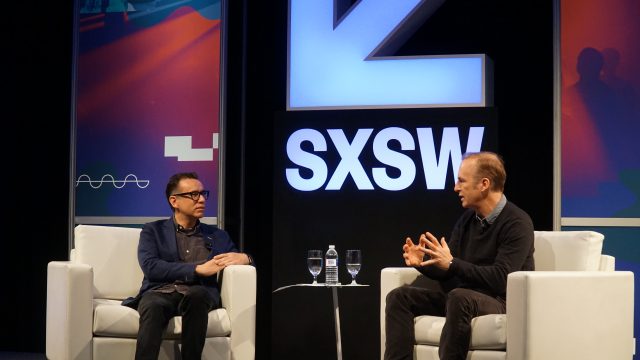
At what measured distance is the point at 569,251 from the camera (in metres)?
4.56

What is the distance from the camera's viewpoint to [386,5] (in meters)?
6.03

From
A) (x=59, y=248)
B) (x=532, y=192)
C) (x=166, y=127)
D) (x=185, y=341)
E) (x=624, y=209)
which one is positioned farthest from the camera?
(x=59, y=248)

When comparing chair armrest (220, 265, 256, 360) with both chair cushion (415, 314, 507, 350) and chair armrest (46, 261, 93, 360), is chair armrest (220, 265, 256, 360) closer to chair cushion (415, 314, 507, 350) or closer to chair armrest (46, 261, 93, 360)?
chair armrest (46, 261, 93, 360)

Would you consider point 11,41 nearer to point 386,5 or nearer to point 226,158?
point 226,158

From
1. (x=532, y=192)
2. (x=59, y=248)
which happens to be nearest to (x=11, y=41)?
(x=59, y=248)

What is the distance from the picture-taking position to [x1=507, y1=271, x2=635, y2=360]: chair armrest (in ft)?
13.2

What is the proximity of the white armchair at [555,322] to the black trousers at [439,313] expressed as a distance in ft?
0.18

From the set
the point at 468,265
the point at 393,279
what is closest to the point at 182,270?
the point at 393,279

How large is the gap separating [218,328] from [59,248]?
2.64 m

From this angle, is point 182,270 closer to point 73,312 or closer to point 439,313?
point 73,312

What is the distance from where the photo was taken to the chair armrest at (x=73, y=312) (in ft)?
14.8

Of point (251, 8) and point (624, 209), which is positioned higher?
point (251, 8)

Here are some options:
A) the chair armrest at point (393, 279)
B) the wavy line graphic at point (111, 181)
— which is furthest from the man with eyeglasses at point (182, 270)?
the wavy line graphic at point (111, 181)

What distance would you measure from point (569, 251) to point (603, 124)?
1410 mm
